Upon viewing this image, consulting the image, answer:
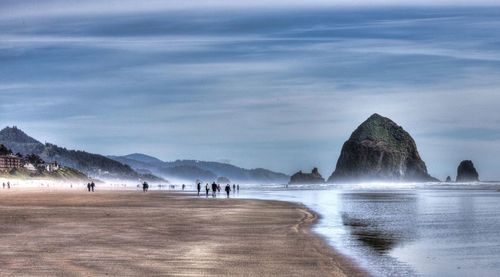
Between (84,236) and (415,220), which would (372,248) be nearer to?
(84,236)

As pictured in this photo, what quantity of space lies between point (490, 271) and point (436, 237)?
10707 millimetres

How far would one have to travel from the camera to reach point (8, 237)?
24.2 meters

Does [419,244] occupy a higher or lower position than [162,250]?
lower

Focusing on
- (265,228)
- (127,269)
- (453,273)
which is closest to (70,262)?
(127,269)

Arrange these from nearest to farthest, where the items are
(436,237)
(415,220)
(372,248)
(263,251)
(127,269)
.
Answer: (127,269)
(263,251)
(372,248)
(436,237)
(415,220)

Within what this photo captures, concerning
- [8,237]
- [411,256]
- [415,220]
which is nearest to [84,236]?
[8,237]

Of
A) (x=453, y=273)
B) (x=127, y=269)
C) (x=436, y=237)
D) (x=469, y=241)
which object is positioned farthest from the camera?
(x=436, y=237)

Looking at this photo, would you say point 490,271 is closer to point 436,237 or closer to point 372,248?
point 372,248

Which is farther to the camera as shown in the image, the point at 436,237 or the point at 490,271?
the point at 436,237

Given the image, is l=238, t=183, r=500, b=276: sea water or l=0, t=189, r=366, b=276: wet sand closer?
l=0, t=189, r=366, b=276: wet sand

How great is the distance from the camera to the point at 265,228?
31.9 metres

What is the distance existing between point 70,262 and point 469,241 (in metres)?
16.1

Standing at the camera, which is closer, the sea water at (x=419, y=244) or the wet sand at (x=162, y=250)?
the wet sand at (x=162, y=250)

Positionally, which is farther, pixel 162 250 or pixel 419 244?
pixel 419 244
